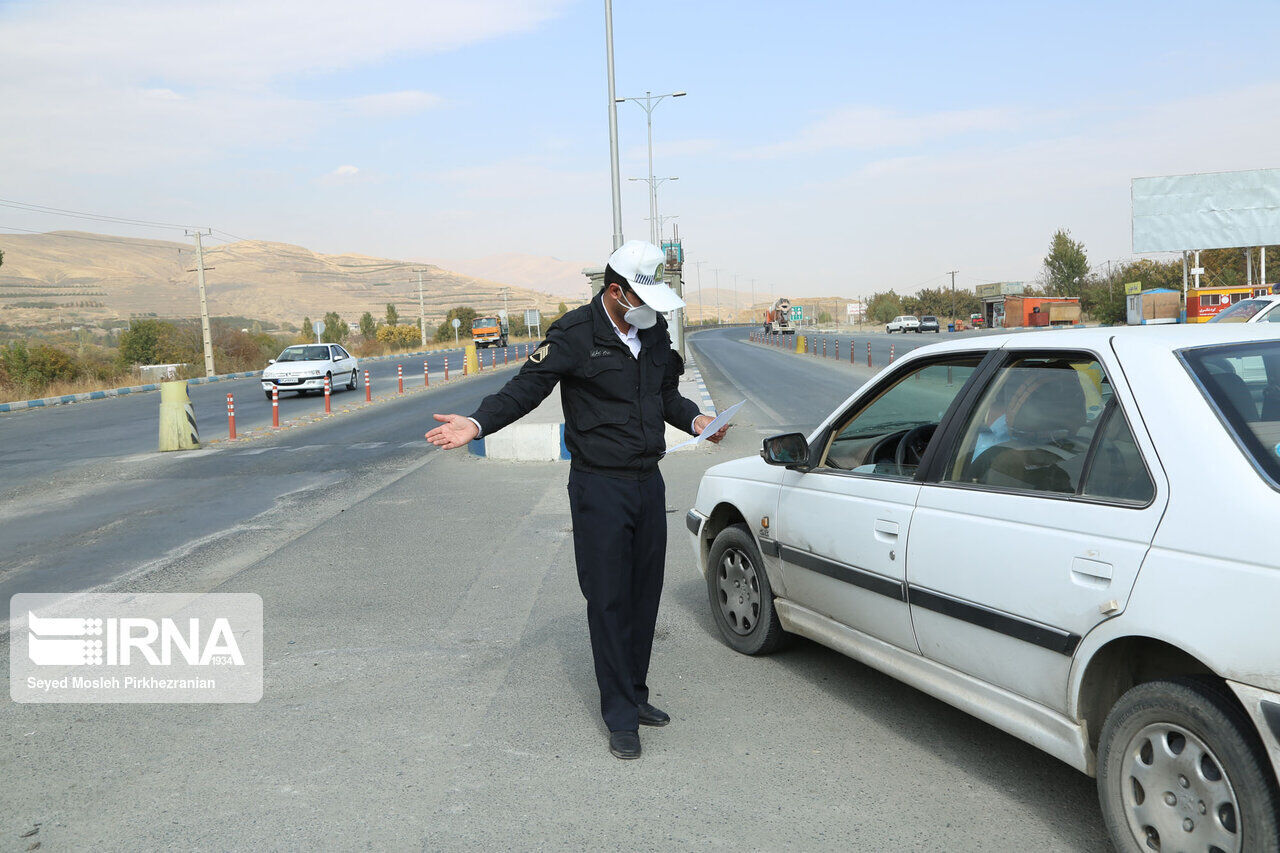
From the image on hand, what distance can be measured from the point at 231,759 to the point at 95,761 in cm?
56

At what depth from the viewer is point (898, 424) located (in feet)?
15.6

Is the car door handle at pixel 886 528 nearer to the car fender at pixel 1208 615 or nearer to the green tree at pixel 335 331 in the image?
the car fender at pixel 1208 615

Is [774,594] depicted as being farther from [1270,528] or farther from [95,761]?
[95,761]

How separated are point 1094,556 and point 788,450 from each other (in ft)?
5.47

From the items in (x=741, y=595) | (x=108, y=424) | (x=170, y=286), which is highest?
(x=170, y=286)

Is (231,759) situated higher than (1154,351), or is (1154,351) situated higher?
(1154,351)

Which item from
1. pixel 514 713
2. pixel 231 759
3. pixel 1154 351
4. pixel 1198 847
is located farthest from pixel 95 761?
pixel 1154 351

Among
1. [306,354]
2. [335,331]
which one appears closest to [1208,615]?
[306,354]

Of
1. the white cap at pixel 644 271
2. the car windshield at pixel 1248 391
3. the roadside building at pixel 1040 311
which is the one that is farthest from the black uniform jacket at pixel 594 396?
the roadside building at pixel 1040 311

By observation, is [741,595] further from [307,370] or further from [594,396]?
[307,370]

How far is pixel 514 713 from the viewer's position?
444 cm

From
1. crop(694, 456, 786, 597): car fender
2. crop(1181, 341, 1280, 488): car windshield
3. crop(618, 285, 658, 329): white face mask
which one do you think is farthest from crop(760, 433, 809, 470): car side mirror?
crop(1181, 341, 1280, 488): car windshield

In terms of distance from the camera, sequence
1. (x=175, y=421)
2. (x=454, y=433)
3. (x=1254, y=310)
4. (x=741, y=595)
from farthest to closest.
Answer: (x=175, y=421) → (x=1254, y=310) → (x=741, y=595) → (x=454, y=433)

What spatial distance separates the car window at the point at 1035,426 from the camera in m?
3.28
